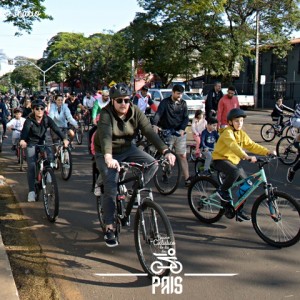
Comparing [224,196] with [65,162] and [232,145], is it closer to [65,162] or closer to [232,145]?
[232,145]

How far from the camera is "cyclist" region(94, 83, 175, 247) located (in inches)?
171

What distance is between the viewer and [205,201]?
565cm

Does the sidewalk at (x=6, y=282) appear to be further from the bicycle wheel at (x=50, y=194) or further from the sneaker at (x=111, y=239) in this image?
the bicycle wheel at (x=50, y=194)

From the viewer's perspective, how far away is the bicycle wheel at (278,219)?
4.62m

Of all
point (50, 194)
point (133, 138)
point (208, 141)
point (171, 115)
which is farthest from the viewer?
point (208, 141)

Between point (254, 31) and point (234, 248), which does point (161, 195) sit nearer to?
point (234, 248)

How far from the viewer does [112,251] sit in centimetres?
469

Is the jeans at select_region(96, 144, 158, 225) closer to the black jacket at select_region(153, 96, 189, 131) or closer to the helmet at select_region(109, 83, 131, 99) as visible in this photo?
the helmet at select_region(109, 83, 131, 99)

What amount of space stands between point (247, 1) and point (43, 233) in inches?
1308

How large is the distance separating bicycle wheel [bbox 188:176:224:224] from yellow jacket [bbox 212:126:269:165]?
1.22ft

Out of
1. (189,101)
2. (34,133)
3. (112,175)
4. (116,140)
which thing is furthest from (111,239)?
(189,101)

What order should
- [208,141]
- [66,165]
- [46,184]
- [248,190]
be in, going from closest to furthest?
[248,190] → [46,184] → [208,141] → [66,165]

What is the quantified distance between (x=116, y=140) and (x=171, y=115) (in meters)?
3.17

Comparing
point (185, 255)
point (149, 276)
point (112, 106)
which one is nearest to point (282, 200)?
point (185, 255)
